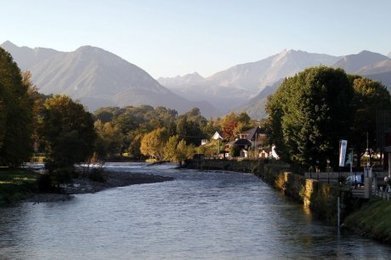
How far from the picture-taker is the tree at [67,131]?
10088 centimetres

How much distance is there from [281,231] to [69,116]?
8004 centimetres

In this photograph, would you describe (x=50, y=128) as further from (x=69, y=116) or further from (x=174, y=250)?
(x=174, y=250)

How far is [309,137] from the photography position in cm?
7825

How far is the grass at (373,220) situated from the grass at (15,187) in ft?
118

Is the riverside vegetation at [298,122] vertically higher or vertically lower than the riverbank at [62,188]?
higher

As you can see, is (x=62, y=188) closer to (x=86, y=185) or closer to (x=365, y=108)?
(x=86, y=185)

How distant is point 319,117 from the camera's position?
77.6m

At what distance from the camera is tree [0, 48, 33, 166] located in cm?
8361

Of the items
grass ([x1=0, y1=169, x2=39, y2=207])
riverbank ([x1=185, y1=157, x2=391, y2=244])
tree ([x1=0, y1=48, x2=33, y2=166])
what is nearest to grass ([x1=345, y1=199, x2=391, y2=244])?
riverbank ([x1=185, y1=157, x2=391, y2=244])

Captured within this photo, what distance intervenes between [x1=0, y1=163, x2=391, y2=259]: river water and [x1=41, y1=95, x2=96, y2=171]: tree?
33373 millimetres

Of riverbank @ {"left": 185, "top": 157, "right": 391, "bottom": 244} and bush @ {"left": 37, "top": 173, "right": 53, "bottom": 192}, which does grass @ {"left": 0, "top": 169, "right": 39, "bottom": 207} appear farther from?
riverbank @ {"left": 185, "top": 157, "right": 391, "bottom": 244}

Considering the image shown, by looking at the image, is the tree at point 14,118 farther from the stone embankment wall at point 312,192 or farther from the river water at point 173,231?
the stone embankment wall at point 312,192

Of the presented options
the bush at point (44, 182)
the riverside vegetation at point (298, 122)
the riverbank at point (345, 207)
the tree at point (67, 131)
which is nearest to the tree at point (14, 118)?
the riverside vegetation at point (298, 122)

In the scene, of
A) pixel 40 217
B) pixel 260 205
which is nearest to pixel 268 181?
pixel 260 205
